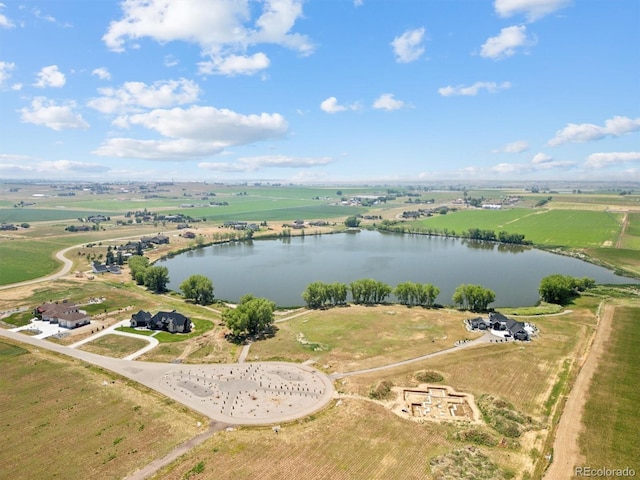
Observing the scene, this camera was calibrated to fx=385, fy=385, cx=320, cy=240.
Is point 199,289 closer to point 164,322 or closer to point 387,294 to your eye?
point 164,322

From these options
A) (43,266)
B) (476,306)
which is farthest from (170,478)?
(43,266)

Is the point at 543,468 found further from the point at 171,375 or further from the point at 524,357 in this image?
the point at 171,375

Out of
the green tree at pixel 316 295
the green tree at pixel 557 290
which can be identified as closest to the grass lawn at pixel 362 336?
the green tree at pixel 316 295

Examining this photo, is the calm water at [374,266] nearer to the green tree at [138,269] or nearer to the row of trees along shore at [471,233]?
the row of trees along shore at [471,233]

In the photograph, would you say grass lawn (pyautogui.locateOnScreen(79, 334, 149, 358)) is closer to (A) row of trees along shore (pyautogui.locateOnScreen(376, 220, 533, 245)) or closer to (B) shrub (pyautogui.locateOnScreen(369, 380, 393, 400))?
(B) shrub (pyautogui.locateOnScreen(369, 380, 393, 400))

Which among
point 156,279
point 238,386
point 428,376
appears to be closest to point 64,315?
point 156,279
